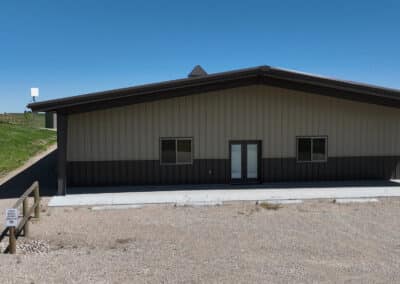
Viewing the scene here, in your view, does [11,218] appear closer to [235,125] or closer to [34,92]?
[235,125]

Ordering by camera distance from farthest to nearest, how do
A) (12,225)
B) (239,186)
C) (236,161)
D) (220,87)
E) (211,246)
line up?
1. (236,161)
2. (239,186)
3. (220,87)
4. (211,246)
5. (12,225)

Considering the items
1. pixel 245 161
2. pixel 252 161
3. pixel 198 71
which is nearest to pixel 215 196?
pixel 245 161

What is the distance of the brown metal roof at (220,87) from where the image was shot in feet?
39.3

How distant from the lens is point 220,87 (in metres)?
13.1

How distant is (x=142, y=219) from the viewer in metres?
9.50

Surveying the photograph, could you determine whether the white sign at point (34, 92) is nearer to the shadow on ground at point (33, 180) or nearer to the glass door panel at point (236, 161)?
the shadow on ground at point (33, 180)

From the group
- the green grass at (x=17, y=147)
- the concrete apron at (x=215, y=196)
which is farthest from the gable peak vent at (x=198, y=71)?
the green grass at (x=17, y=147)

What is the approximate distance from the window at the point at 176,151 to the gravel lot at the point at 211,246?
11.4 feet

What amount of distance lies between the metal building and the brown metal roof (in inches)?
1.4

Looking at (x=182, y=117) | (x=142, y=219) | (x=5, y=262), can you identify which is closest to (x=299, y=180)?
(x=182, y=117)

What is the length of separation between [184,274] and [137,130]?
8.37m

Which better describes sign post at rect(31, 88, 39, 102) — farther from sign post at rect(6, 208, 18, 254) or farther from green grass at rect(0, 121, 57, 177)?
sign post at rect(6, 208, 18, 254)

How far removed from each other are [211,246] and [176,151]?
6980 mm

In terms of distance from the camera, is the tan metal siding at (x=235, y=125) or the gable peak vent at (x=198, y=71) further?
the gable peak vent at (x=198, y=71)
